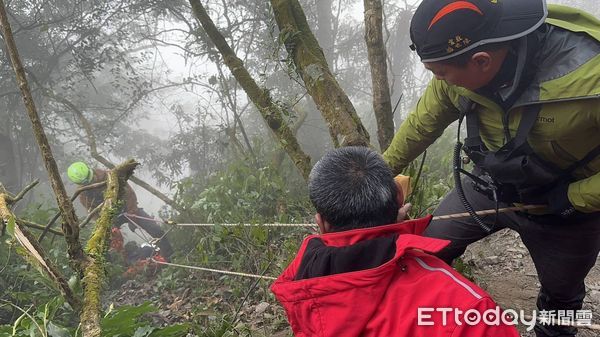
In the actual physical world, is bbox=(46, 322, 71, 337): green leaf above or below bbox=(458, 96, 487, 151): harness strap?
below

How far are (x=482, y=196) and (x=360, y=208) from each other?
1.59m

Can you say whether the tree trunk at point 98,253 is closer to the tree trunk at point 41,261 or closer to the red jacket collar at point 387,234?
the tree trunk at point 41,261

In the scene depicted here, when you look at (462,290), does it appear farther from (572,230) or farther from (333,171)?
(572,230)

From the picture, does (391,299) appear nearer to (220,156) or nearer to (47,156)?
(47,156)

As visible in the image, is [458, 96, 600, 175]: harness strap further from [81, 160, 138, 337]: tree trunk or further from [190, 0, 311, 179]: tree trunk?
[81, 160, 138, 337]: tree trunk

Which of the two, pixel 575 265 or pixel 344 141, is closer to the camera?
pixel 575 265

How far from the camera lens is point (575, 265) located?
232 cm

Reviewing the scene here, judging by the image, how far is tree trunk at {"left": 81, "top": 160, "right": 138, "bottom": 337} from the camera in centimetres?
212

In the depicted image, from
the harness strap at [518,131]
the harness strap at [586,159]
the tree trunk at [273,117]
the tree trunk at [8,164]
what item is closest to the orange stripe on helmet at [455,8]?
the harness strap at [518,131]

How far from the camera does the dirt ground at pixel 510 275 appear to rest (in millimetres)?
3409

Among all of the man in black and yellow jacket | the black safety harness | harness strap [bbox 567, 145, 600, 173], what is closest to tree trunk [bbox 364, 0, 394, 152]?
the man in black and yellow jacket

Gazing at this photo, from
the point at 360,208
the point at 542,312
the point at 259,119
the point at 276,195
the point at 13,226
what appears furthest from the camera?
the point at 259,119

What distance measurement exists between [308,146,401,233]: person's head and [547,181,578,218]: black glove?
113 cm

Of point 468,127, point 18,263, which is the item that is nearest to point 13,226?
point 468,127
